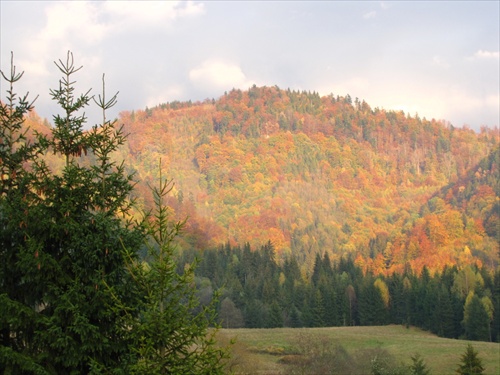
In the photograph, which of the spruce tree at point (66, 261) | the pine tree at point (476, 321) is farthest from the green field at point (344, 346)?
the spruce tree at point (66, 261)

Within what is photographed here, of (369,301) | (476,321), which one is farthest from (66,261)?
(369,301)

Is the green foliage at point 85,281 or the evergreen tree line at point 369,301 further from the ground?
the green foliage at point 85,281

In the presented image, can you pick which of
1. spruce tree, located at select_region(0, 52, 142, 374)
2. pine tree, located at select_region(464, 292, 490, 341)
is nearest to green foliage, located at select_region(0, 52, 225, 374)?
spruce tree, located at select_region(0, 52, 142, 374)

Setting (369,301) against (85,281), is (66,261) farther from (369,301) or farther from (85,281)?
(369,301)

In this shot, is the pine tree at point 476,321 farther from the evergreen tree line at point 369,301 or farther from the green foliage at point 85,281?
the green foliage at point 85,281

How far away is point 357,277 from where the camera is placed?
136500 millimetres

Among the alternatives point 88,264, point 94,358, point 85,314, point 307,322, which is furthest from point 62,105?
point 307,322

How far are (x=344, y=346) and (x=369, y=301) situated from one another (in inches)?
1619

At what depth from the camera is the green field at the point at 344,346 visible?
166 feet

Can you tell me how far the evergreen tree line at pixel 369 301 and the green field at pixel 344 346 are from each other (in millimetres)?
18646

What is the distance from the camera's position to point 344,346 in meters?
73.8

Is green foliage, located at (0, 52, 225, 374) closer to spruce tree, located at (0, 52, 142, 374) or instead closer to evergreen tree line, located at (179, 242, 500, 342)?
spruce tree, located at (0, 52, 142, 374)

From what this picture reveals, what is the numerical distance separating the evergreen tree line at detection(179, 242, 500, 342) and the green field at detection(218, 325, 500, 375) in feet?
61.2

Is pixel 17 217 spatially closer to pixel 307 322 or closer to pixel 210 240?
pixel 307 322
